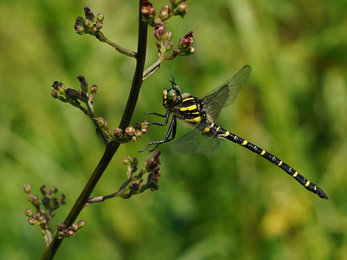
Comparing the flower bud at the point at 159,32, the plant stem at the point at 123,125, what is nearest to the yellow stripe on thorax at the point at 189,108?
the flower bud at the point at 159,32

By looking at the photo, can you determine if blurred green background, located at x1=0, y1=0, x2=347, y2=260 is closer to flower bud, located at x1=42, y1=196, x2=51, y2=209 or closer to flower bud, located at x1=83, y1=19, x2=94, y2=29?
flower bud, located at x1=42, y1=196, x2=51, y2=209

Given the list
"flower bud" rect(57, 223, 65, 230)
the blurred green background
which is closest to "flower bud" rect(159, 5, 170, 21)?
"flower bud" rect(57, 223, 65, 230)

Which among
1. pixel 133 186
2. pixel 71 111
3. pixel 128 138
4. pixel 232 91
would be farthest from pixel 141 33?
pixel 71 111

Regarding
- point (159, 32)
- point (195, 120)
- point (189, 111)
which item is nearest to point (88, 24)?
point (159, 32)

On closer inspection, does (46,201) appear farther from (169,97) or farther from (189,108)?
(189,108)

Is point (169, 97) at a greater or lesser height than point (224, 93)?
lesser

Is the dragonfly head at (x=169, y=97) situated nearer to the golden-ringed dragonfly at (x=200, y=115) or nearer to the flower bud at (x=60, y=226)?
the golden-ringed dragonfly at (x=200, y=115)

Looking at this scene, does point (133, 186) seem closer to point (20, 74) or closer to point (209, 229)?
point (209, 229)
